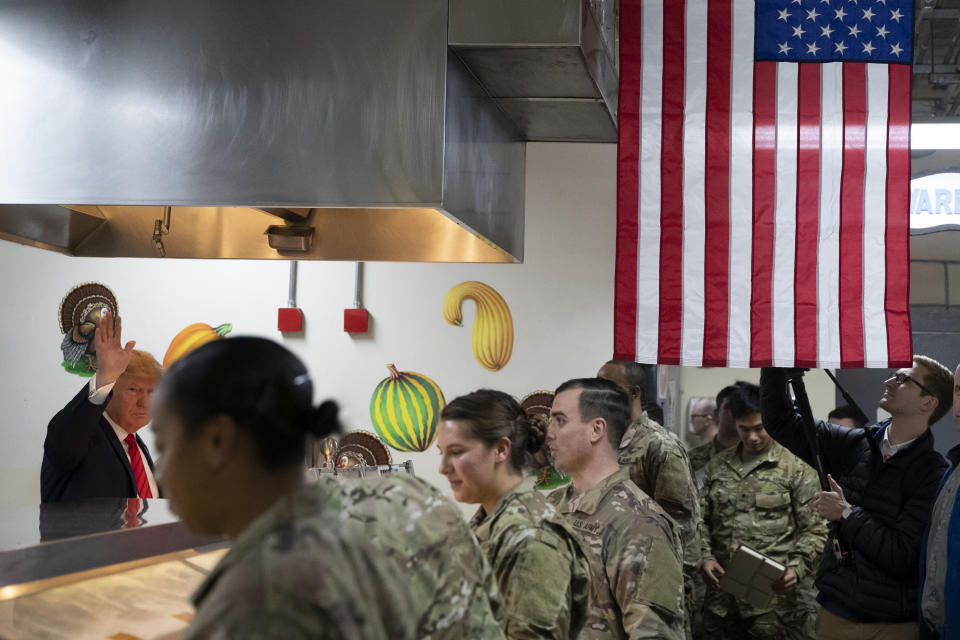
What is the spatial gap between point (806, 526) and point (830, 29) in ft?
8.70

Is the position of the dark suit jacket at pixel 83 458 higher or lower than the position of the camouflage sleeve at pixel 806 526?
higher

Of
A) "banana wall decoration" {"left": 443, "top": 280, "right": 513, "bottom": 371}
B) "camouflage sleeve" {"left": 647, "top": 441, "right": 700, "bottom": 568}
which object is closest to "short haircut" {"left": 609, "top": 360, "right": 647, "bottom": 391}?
"camouflage sleeve" {"left": 647, "top": 441, "right": 700, "bottom": 568}

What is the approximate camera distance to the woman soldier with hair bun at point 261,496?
981 millimetres

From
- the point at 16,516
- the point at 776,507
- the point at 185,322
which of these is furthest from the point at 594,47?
the point at 185,322

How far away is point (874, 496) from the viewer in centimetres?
374

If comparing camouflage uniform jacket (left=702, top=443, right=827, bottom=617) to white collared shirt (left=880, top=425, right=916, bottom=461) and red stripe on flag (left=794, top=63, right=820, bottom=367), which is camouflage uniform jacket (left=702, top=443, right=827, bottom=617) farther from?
red stripe on flag (left=794, top=63, right=820, bottom=367)

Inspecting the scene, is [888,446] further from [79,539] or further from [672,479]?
[79,539]

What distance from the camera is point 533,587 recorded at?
2.14m

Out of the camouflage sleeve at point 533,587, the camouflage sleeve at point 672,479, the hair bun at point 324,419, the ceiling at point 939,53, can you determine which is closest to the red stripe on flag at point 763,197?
the camouflage sleeve at point 672,479

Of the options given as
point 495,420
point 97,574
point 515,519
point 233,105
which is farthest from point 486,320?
point 97,574

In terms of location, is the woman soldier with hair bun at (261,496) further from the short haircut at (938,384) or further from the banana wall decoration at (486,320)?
the banana wall decoration at (486,320)

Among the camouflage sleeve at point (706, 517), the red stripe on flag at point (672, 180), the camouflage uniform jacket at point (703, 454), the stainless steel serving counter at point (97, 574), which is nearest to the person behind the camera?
the stainless steel serving counter at point (97, 574)

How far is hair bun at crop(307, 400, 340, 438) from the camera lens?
1173 mm

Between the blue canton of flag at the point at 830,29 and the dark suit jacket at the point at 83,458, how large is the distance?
8.47 feet
